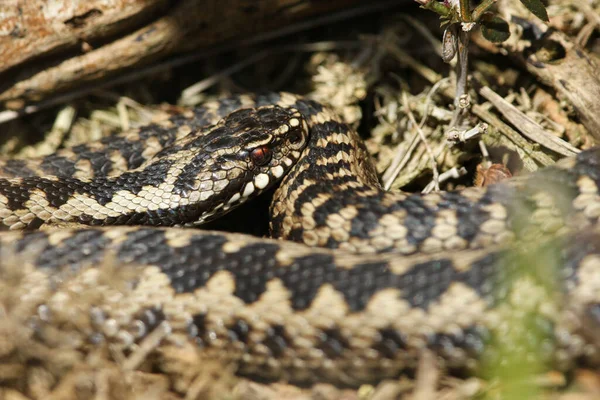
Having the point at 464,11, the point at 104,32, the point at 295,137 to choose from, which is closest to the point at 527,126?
the point at 464,11

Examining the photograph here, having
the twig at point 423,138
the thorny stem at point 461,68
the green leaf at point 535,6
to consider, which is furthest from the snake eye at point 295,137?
the green leaf at point 535,6

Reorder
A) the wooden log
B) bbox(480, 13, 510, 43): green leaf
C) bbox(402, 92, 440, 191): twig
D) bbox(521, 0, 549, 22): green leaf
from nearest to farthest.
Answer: bbox(521, 0, 549, 22): green leaf
bbox(480, 13, 510, 43): green leaf
bbox(402, 92, 440, 191): twig
the wooden log

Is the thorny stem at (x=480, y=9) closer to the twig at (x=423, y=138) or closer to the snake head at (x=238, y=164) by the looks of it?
the twig at (x=423, y=138)

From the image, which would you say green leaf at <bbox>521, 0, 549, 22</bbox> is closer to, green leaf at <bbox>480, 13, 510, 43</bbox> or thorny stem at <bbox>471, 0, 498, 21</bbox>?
thorny stem at <bbox>471, 0, 498, 21</bbox>

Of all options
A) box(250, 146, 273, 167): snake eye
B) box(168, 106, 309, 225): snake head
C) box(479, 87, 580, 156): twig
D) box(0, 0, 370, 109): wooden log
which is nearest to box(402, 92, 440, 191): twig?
box(479, 87, 580, 156): twig

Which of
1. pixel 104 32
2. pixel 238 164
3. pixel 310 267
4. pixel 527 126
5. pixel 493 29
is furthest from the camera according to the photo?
pixel 104 32

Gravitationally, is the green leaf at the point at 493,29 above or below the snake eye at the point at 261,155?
above

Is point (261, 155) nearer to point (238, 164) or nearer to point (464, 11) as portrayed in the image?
point (238, 164)

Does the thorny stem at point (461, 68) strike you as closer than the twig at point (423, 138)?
Yes

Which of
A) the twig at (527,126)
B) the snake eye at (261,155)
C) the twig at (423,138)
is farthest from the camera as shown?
the twig at (423,138)
